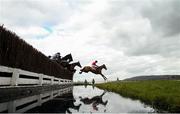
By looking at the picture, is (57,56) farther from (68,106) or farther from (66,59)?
(68,106)

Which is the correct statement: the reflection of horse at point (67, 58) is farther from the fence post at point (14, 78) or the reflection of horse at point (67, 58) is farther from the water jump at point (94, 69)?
the fence post at point (14, 78)

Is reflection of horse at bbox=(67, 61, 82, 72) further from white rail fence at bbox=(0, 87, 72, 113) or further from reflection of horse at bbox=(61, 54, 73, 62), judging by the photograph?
white rail fence at bbox=(0, 87, 72, 113)

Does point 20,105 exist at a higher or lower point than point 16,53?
lower

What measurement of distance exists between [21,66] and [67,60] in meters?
40.7

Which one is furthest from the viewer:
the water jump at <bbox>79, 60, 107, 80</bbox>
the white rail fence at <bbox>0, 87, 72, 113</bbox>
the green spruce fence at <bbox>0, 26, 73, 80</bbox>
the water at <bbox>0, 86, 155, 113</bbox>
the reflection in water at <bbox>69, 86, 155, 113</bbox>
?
the water jump at <bbox>79, 60, 107, 80</bbox>

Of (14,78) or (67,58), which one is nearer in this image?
(14,78)

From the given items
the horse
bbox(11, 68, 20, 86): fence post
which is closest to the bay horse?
the horse

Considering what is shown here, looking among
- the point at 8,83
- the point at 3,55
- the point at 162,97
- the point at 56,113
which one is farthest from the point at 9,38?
the point at 56,113

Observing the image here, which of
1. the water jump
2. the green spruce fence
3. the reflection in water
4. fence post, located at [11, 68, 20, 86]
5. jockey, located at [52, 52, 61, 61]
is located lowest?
the reflection in water

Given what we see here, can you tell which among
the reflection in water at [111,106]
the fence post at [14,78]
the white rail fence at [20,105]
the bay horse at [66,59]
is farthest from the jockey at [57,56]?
the white rail fence at [20,105]

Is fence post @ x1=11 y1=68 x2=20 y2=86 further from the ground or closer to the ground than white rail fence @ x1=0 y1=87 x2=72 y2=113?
further from the ground

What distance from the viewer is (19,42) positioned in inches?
554

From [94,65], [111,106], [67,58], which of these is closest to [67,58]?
[67,58]

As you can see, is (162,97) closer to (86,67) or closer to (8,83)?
(8,83)
